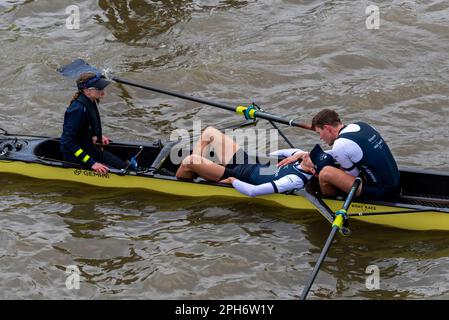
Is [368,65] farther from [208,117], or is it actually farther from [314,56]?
[208,117]

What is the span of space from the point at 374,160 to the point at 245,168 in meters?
2.07

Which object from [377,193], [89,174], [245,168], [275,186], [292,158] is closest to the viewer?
[377,193]

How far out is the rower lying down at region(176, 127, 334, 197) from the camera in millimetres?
9891

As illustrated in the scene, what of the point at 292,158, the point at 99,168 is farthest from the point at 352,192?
the point at 99,168

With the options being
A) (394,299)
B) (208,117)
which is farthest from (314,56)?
(394,299)

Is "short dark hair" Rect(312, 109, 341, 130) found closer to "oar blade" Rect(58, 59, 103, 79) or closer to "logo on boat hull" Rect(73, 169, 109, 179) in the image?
"logo on boat hull" Rect(73, 169, 109, 179)

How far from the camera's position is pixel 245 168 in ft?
34.6

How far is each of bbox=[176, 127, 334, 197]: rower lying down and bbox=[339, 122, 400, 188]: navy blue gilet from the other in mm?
591

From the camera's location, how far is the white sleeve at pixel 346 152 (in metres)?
9.20

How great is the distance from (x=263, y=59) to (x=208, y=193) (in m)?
5.67

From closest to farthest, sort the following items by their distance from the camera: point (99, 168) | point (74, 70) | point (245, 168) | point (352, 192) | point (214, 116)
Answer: point (352, 192) < point (245, 168) < point (99, 168) < point (74, 70) < point (214, 116)

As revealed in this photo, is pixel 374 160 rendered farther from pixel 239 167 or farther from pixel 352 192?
pixel 239 167

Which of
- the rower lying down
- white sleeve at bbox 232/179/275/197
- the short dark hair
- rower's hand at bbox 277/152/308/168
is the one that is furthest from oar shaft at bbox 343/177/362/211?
white sleeve at bbox 232/179/275/197

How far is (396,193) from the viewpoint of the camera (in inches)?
379
